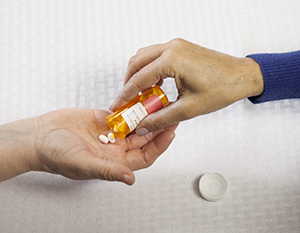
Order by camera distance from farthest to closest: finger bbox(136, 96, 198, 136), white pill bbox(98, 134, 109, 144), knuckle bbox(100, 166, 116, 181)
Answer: white pill bbox(98, 134, 109, 144)
finger bbox(136, 96, 198, 136)
knuckle bbox(100, 166, 116, 181)

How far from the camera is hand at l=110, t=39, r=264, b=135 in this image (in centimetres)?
80

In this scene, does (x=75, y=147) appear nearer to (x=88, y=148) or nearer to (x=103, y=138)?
(x=88, y=148)

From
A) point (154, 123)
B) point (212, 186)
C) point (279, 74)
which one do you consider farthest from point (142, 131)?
point (279, 74)

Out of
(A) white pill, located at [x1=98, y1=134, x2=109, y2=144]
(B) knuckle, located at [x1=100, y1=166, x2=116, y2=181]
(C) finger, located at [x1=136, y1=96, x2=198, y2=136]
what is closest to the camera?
(B) knuckle, located at [x1=100, y1=166, x2=116, y2=181]

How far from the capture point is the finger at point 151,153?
2.88ft

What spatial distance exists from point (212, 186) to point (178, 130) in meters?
0.26

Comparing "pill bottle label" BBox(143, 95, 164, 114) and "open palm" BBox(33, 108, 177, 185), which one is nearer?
"open palm" BBox(33, 108, 177, 185)

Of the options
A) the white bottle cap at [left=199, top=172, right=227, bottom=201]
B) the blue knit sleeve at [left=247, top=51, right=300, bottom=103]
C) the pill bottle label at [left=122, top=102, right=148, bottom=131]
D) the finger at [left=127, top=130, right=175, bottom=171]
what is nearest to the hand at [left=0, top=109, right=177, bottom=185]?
the finger at [left=127, top=130, right=175, bottom=171]

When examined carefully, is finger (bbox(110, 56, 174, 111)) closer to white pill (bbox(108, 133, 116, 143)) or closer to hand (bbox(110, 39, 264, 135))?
hand (bbox(110, 39, 264, 135))

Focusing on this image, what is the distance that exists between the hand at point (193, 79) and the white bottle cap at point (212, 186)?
281mm

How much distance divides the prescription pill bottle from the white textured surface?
220 millimetres

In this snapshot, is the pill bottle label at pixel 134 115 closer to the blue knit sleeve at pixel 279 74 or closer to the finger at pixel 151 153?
the finger at pixel 151 153

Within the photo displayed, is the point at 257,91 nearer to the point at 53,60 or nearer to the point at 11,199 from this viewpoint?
the point at 53,60

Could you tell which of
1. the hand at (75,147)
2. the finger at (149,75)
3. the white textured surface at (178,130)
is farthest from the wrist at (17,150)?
the finger at (149,75)
